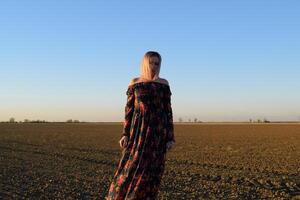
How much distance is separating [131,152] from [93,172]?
897 centimetres

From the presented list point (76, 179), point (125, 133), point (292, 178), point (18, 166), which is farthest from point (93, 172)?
point (125, 133)

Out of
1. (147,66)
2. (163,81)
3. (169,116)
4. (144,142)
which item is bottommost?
(144,142)

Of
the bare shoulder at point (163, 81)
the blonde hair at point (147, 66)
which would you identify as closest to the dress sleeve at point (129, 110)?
the blonde hair at point (147, 66)

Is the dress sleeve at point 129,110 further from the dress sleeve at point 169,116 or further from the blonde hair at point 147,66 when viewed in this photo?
the dress sleeve at point 169,116

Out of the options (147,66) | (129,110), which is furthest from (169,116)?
(147,66)

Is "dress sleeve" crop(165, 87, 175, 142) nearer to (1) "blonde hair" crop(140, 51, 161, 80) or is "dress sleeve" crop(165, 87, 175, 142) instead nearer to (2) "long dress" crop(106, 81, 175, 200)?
(2) "long dress" crop(106, 81, 175, 200)

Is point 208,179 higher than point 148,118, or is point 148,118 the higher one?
point 148,118

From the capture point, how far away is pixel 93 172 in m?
13.4

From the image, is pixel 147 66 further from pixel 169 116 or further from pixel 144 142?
pixel 144 142

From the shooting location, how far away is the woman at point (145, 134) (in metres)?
4.65

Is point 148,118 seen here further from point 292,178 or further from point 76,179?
point 292,178

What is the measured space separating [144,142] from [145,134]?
3.5 inches

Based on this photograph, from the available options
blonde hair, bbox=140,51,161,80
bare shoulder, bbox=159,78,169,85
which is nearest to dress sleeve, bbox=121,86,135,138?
blonde hair, bbox=140,51,161,80

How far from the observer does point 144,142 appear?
467 centimetres
